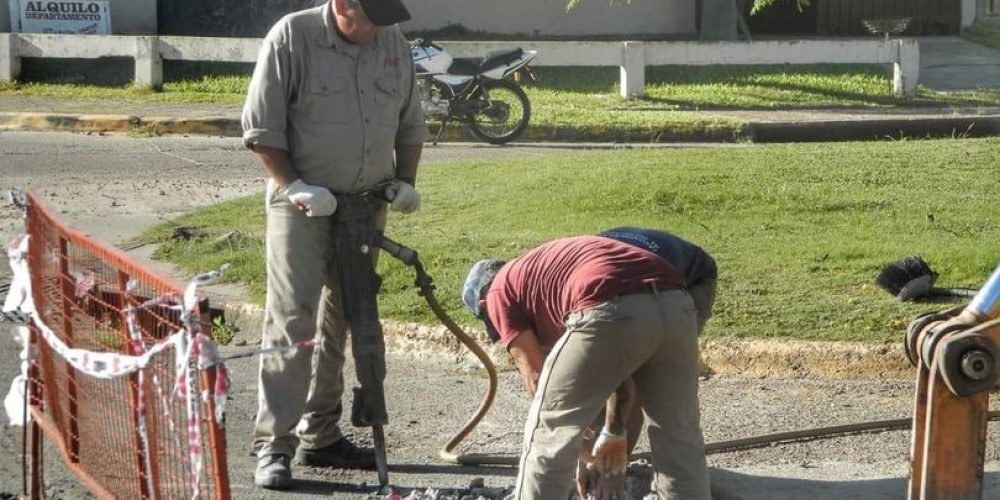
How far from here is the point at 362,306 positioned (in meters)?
5.62

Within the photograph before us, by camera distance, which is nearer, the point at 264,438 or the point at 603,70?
the point at 264,438

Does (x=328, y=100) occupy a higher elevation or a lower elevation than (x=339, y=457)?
higher

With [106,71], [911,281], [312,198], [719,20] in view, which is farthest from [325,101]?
[719,20]

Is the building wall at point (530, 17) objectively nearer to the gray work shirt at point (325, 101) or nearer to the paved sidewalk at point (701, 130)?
the paved sidewalk at point (701, 130)

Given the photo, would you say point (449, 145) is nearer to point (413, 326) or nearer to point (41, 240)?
point (413, 326)

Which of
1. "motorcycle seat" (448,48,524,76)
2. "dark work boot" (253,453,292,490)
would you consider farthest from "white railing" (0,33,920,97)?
"dark work boot" (253,453,292,490)

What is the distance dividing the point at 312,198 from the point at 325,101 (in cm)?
40

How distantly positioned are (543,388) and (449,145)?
10.9 metres

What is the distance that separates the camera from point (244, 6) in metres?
21.2

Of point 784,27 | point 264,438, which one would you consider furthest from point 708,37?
point 264,438

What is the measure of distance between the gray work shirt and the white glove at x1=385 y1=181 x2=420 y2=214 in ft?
0.25

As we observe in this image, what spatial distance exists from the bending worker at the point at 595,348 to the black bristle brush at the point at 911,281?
10.9 ft

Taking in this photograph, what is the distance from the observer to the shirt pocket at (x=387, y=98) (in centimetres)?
569

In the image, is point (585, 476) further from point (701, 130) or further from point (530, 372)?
point (701, 130)
